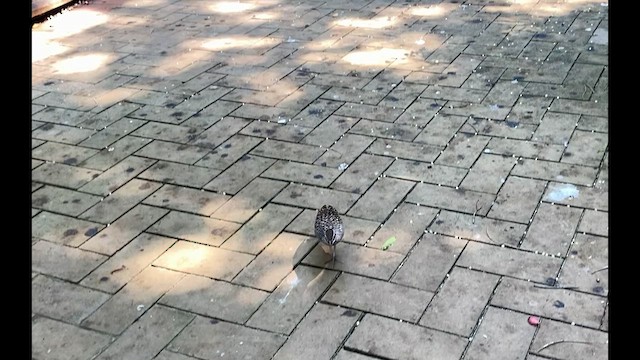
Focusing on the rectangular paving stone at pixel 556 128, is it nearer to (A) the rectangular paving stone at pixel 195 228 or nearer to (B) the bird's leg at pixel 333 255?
(B) the bird's leg at pixel 333 255

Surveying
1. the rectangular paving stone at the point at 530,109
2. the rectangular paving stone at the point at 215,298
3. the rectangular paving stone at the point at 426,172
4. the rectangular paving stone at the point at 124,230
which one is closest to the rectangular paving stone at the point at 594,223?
the rectangular paving stone at the point at 426,172

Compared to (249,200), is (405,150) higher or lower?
lower

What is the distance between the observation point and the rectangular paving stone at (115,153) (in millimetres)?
4578

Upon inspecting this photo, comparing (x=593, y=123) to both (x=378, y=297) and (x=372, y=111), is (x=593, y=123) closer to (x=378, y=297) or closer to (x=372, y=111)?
(x=372, y=111)

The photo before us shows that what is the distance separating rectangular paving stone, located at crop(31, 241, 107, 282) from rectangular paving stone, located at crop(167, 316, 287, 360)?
2.53ft

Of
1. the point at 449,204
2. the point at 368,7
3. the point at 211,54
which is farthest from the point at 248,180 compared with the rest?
the point at 368,7

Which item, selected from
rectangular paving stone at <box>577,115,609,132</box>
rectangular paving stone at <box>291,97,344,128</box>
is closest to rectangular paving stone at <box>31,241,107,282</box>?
rectangular paving stone at <box>291,97,344,128</box>

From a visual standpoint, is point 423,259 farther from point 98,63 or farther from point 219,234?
point 98,63

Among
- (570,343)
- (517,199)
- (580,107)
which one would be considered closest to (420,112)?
(580,107)

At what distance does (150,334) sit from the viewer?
305cm

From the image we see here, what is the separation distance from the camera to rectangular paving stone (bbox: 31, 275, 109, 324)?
10.6 ft

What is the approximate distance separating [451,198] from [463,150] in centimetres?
61

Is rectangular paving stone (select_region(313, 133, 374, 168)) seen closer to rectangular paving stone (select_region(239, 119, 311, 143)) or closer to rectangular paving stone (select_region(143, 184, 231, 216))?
rectangular paving stone (select_region(239, 119, 311, 143))
